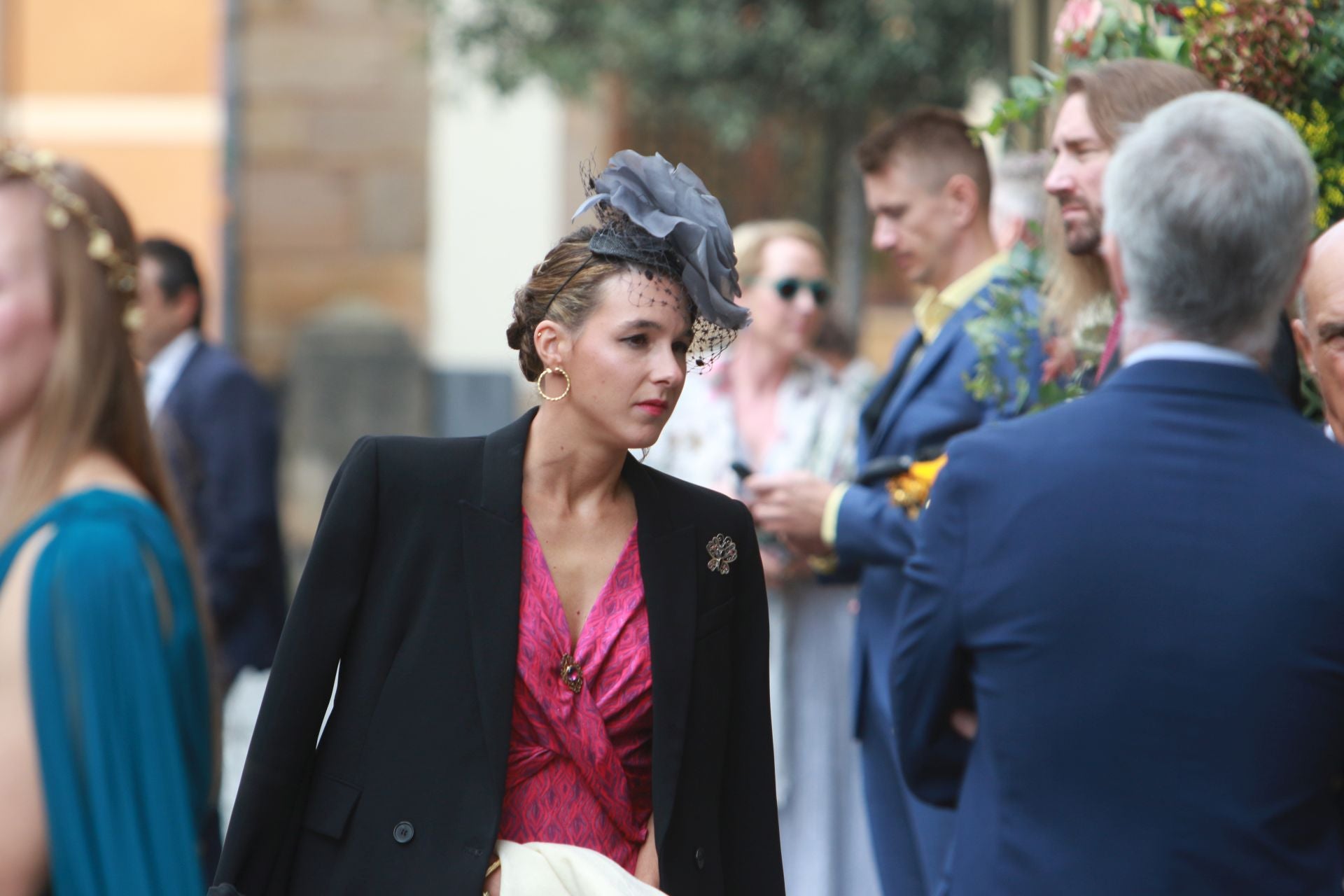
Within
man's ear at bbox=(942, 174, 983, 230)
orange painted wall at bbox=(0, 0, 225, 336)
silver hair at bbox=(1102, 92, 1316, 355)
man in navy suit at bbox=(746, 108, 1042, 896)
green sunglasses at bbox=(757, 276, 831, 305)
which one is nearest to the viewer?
silver hair at bbox=(1102, 92, 1316, 355)

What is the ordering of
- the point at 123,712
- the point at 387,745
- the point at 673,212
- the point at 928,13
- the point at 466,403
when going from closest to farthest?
the point at 123,712 < the point at 387,745 < the point at 673,212 < the point at 928,13 < the point at 466,403

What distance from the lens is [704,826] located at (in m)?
2.99

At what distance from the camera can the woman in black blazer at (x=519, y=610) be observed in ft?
9.25

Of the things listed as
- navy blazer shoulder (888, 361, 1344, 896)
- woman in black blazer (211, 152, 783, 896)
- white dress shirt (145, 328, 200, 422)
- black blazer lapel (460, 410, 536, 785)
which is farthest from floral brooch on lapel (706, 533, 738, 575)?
white dress shirt (145, 328, 200, 422)

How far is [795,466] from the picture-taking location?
6227 millimetres

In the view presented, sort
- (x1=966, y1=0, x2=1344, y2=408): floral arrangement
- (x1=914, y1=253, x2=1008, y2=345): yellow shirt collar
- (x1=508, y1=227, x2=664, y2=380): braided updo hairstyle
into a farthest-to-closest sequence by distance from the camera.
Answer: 1. (x1=914, y1=253, x2=1008, y2=345): yellow shirt collar
2. (x1=966, y1=0, x2=1344, y2=408): floral arrangement
3. (x1=508, y1=227, x2=664, y2=380): braided updo hairstyle

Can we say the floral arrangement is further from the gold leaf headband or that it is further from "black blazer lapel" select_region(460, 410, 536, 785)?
the gold leaf headband

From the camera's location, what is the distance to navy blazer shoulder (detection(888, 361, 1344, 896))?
2277 mm

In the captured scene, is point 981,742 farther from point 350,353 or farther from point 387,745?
point 350,353

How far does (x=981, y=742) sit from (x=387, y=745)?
0.99m

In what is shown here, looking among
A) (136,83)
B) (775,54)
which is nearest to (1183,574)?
(775,54)

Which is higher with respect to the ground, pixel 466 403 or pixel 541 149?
pixel 541 149

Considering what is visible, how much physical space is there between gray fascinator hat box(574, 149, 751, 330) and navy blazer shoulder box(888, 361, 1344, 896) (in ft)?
2.52

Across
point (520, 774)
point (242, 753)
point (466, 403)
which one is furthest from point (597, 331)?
point (466, 403)
